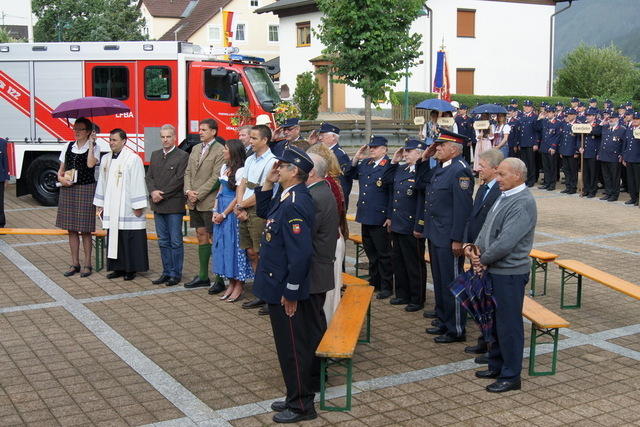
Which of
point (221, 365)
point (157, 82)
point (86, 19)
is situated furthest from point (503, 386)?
point (86, 19)

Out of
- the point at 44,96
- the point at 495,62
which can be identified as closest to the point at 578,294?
the point at 44,96

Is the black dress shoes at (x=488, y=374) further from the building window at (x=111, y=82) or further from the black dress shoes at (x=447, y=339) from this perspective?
the building window at (x=111, y=82)

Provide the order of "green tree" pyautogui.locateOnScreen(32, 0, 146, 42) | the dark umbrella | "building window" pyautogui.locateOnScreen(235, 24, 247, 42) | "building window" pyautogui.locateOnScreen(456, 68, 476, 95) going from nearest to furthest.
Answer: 1. the dark umbrella
2. "building window" pyautogui.locateOnScreen(456, 68, 476, 95)
3. "green tree" pyautogui.locateOnScreen(32, 0, 146, 42)
4. "building window" pyautogui.locateOnScreen(235, 24, 247, 42)

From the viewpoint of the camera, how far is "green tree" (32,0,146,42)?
50.0 meters

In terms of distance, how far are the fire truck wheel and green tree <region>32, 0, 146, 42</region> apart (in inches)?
1370

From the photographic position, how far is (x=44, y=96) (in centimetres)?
1636

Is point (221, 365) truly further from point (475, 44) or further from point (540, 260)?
point (475, 44)

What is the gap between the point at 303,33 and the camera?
137ft

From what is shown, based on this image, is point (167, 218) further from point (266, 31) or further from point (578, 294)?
point (266, 31)

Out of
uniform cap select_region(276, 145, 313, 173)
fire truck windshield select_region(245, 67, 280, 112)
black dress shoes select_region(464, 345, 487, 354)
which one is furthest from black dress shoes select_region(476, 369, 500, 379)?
fire truck windshield select_region(245, 67, 280, 112)

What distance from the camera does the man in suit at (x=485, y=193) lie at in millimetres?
6543

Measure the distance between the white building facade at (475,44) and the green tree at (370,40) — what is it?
54.3 ft

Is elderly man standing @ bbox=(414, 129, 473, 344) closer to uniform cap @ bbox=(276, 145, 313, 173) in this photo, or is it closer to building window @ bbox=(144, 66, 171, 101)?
Result: uniform cap @ bbox=(276, 145, 313, 173)

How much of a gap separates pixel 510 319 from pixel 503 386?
52cm
